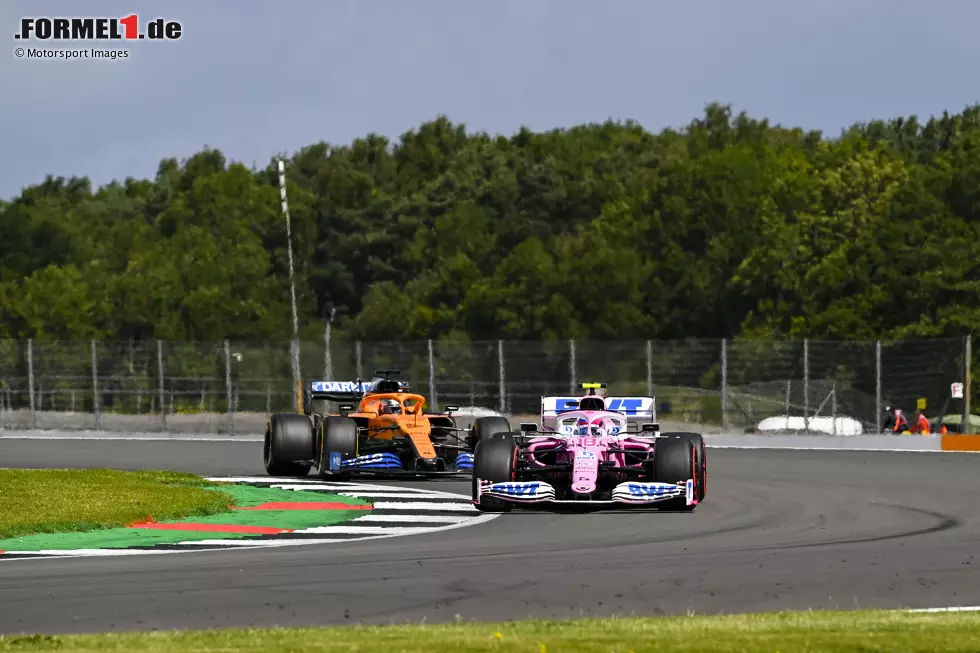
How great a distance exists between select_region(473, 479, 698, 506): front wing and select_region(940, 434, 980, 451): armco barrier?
1705cm

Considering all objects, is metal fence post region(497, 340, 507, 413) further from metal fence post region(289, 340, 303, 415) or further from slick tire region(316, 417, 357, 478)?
slick tire region(316, 417, 357, 478)

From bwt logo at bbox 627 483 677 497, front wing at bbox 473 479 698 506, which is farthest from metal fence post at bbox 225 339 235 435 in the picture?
bwt logo at bbox 627 483 677 497

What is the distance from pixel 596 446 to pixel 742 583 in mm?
6445

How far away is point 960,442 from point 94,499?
64.3 feet

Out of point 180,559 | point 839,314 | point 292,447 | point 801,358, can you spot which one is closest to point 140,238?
point 839,314

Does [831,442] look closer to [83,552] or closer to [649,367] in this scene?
[649,367]

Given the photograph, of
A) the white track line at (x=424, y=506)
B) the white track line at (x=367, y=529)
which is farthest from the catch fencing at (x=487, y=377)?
the white track line at (x=367, y=529)

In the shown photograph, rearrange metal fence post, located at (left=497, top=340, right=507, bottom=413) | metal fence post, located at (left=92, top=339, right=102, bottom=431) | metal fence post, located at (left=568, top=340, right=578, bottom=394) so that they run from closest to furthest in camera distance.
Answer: metal fence post, located at (left=568, top=340, right=578, bottom=394)
metal fence post, located at (left=497, top=340, right=507, bottom=413)
metal fence post, located at (left=92, top=339, right=102, bottom=431)

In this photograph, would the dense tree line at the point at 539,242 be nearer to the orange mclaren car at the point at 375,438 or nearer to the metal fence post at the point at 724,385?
the metal fence post at the point at 724,385

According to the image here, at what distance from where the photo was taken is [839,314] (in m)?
68.8

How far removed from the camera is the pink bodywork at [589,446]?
19.2 metres

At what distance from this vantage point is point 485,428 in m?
24.9

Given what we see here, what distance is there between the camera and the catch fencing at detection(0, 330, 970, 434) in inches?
1502

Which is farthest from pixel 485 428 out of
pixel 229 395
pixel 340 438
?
pixel 229 395
